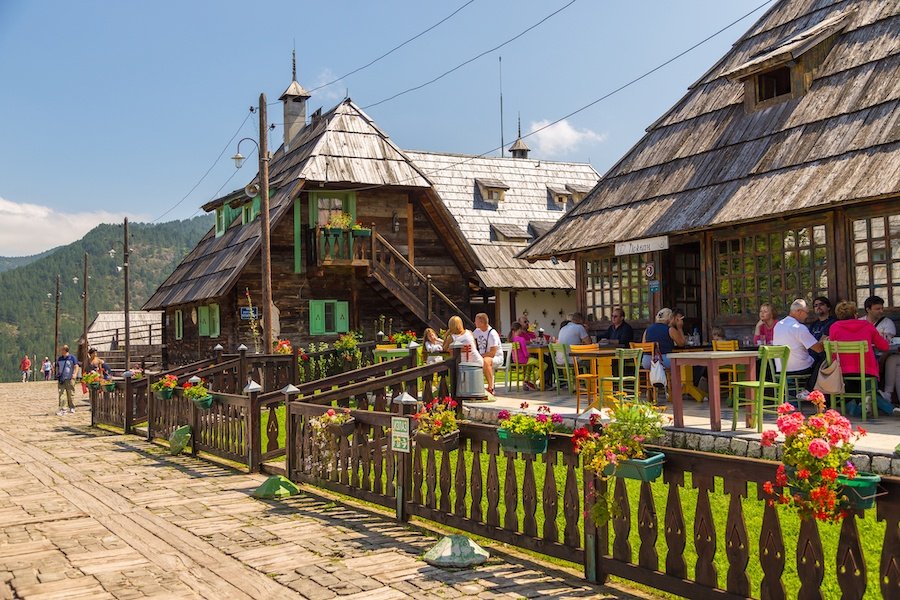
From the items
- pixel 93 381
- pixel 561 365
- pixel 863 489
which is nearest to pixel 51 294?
pixel 93 381

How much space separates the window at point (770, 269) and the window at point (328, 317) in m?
14.9

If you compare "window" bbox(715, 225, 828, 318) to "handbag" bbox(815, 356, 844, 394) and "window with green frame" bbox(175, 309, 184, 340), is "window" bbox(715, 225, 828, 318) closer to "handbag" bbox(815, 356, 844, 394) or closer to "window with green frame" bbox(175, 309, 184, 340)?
"handbag" bbox(815, 356, 844, 394)

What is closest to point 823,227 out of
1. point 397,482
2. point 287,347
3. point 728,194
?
point 728,194

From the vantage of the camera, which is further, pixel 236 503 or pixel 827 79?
pixel 827 79

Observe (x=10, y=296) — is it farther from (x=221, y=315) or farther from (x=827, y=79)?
(x=827, y=79)

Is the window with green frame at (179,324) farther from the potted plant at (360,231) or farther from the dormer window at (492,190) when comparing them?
the dormer window at (492,190)

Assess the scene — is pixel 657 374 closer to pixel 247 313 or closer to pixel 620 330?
pixel 620 330

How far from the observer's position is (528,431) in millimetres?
6621

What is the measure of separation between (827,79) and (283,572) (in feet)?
37.3

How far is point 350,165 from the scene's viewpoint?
2711cm

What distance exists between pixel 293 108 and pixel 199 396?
85.7 ft

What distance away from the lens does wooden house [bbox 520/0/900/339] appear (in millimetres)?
11898

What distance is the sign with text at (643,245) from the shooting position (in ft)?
45.6

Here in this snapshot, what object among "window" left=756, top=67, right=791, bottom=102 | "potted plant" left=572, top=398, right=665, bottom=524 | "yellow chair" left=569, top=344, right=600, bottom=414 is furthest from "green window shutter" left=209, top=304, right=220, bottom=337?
"potted plant" left=572, top=398, right=665, bottom=524
